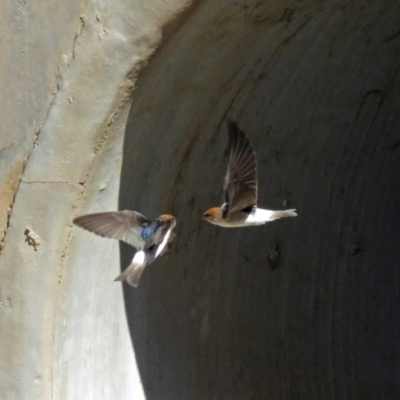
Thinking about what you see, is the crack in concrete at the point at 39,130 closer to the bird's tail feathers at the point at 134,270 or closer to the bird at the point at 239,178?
the bird's tail feathers at the point at 134,270

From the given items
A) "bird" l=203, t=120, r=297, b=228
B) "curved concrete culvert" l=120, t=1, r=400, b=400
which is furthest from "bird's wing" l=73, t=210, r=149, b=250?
"bird" l=203, t=120, r=297, b=228

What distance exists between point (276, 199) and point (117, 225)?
43.9 inches

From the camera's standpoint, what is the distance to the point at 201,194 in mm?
2910

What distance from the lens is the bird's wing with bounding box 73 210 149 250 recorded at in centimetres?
218

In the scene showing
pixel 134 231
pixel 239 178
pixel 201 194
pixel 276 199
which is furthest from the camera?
pixel 276 199

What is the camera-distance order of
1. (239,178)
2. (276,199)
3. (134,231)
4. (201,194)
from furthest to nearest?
(276,199) < (201,194) < (134,231) < (239,178)

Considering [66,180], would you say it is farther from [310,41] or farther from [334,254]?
[334,254]

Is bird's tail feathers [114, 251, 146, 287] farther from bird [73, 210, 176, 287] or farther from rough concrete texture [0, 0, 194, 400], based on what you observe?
rough concrete texture [0, 0, 194, 400]

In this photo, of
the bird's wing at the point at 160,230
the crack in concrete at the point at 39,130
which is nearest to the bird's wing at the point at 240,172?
the bird's wing at the point at 160,230

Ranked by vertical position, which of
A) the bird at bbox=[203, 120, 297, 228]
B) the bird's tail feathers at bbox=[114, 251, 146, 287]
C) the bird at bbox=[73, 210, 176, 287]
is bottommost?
the bird's tail feathers at bbox=[114, 251, 146, 287]

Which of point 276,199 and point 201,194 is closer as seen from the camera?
point 201,194

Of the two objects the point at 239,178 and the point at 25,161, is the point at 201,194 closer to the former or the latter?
the point at 239,178

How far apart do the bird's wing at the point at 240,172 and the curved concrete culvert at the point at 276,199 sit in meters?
0.28

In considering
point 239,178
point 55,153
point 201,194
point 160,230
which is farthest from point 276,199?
point 55,153
